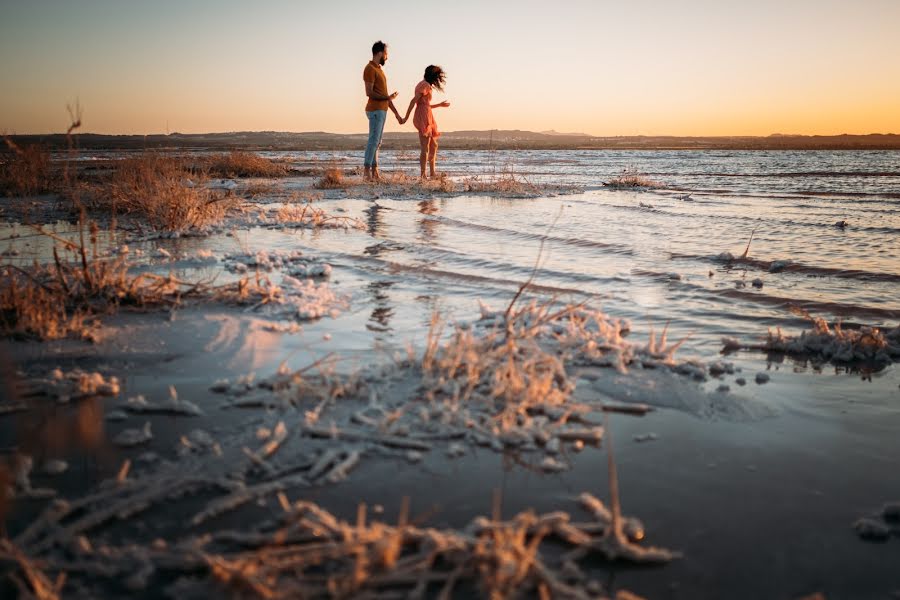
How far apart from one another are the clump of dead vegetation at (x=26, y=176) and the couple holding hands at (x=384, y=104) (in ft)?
22.9

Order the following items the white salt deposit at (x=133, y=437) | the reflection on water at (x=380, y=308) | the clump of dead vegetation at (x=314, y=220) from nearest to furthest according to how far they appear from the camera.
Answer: the white salt deposit at (x=133, y=437), the reflection on water at (x=380, y=308), the clump of dead vegetation at (x=314, y=220)

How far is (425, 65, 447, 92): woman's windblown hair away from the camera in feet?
45.8

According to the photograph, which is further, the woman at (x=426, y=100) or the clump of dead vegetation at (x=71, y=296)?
the woman at (x=426, y=100)

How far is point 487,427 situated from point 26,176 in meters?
13.9

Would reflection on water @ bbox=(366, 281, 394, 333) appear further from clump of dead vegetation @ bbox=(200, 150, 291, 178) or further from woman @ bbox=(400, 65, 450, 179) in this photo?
clump of dead vegetation @ bbox=(200, 150, 291, 178)

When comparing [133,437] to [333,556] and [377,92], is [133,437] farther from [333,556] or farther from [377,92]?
[377,92]

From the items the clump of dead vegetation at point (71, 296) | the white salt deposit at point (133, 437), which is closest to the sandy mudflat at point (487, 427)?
the white salt deposit at point (133, 437)

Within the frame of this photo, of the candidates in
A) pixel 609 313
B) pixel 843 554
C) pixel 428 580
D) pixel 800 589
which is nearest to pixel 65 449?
pixel 428 580

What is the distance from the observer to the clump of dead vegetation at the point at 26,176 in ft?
41.0

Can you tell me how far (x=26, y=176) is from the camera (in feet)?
41.6

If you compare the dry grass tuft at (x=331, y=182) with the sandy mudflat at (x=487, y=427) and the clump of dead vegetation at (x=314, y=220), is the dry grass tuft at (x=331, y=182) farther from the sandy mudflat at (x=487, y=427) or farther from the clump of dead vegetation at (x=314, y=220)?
the sandy mudflat at (x=487, y=427)

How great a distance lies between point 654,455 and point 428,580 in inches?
52.7

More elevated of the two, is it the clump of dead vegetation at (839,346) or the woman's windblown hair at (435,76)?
the woman's windblown hair at (435,76)

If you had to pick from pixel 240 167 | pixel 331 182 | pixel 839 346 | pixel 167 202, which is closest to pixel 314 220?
pixel 167 202
